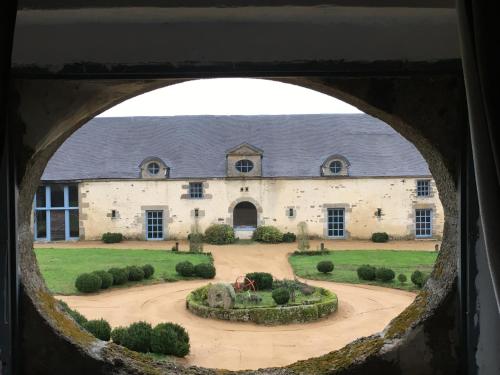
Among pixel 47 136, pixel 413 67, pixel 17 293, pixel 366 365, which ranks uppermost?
pixel 413 67

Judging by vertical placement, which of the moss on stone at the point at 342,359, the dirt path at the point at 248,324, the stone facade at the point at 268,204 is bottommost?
the dirt path at the point at 248,324

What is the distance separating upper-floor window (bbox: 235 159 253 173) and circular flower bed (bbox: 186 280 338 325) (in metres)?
10.3

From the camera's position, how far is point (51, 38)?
2.17m

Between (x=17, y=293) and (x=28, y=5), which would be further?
(x=17, y=293)

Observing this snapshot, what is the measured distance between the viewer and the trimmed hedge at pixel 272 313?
8.17 metres

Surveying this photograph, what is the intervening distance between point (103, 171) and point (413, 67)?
18.4 metres

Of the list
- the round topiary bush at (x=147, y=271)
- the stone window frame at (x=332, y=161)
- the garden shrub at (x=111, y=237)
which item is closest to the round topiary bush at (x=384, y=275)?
the round topiary bush at (x=147, y=271)

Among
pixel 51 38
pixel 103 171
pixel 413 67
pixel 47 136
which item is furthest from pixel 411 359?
pixel 103 171

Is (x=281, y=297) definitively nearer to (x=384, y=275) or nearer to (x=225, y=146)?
(x=384, y=275)

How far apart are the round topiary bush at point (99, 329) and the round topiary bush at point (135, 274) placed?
4748 millimetres

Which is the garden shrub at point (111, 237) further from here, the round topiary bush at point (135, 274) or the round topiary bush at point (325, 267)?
the round topiary bush at point (325, 267)

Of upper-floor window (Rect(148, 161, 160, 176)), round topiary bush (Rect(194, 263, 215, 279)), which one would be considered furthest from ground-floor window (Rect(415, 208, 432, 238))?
upper-floor window (Rect(148, 161, 160, 176))

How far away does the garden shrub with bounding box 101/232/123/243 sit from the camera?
18484 mm

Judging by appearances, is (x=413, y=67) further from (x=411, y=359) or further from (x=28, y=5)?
(x=28, y=5)
